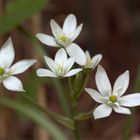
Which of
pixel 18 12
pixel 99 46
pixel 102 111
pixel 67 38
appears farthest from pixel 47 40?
pixel 99 46

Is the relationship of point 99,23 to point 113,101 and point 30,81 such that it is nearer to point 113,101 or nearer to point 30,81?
point 30,81

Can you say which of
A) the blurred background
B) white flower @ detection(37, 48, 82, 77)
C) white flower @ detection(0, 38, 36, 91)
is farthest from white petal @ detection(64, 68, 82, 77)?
the blurred background

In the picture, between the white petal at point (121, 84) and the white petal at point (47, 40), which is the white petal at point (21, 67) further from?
the white petal at point (121, 84)

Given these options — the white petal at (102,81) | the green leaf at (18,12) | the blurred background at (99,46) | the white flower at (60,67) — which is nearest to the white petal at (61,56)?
the white flower at (60,67)

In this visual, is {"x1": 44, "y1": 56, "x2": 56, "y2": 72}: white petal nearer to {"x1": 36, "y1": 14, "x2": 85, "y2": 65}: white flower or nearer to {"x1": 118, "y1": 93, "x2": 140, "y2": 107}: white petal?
{"x1": 36, "y1": 14, "x2": 85, "y2": 65}: white flower

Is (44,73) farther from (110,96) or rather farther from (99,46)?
(99,46)

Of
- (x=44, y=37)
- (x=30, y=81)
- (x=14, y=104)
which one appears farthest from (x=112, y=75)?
(x=44, y=37)
